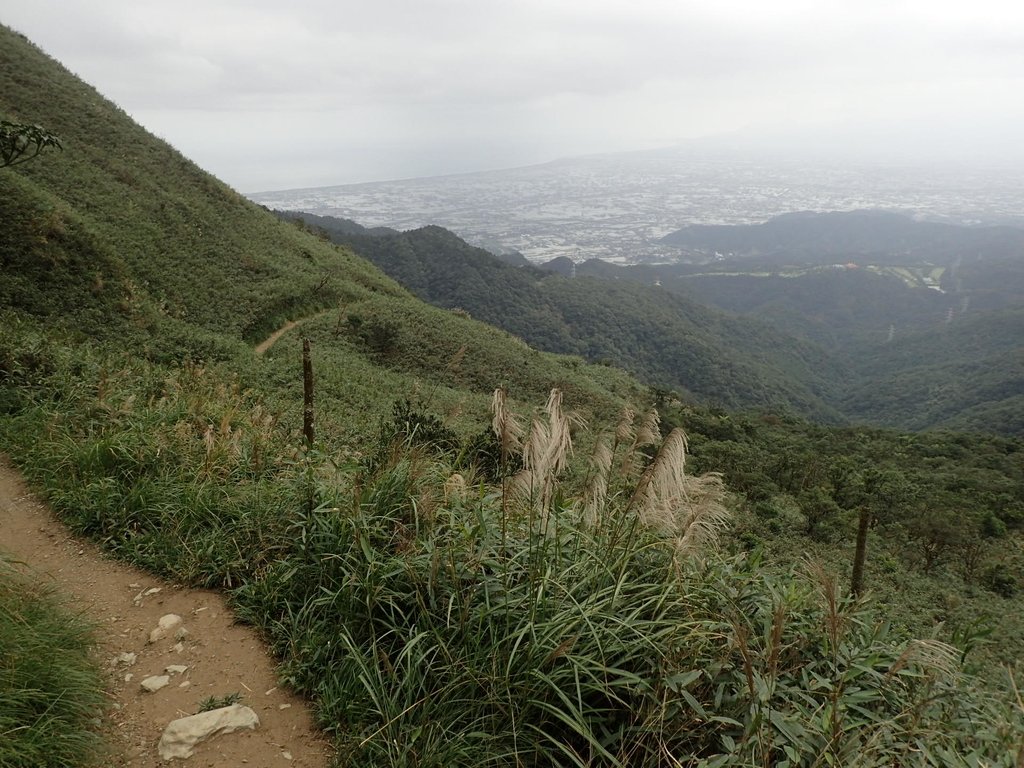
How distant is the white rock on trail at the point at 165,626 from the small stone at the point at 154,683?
12.7 inches

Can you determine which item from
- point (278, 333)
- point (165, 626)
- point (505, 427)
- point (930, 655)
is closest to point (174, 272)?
point (278, 333)

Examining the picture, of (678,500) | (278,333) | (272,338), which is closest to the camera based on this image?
(678,500)

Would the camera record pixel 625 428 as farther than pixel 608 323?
No

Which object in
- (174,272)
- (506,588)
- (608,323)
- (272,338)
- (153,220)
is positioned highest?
(153,220)

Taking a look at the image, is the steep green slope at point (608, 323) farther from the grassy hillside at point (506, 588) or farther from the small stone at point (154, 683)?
the small stone at point (154, 683)

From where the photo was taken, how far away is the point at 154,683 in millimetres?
3062

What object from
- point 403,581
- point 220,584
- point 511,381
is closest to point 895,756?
point 403,581

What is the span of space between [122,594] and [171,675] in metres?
0.90

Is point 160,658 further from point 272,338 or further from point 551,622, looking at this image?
point 272,338

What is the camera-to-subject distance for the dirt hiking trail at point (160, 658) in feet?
9.01

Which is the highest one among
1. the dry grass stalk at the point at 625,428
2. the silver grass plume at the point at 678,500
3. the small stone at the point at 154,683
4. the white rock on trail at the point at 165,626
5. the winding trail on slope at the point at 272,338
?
the dry grass stalk at the point at 625,428

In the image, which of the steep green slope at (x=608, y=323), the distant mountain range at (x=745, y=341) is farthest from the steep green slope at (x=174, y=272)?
the steep green slope at (x=608, y=323)

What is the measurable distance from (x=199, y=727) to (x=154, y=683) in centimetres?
47

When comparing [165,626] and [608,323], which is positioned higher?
[165,626]
